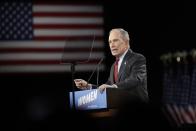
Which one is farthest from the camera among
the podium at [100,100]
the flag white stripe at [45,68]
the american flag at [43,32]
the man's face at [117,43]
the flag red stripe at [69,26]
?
the flag red stripe at [69,26]

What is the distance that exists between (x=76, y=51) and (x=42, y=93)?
3.72 metres

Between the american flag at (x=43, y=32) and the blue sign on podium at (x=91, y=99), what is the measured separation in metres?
3.58

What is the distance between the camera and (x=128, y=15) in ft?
23.0

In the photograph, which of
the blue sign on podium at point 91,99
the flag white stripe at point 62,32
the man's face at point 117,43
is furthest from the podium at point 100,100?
the flag white stripe at point 62,32

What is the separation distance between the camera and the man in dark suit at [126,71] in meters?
3.19

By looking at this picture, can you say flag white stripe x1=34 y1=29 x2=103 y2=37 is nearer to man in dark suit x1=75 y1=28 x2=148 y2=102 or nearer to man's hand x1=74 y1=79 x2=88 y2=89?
man in dark suit x1=75 y1=28 x2=148 y2=102

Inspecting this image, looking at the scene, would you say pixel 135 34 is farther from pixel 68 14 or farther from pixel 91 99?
pixel 91 99

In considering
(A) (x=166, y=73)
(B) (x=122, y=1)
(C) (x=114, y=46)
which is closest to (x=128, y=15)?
(B) (x=122, y=1)

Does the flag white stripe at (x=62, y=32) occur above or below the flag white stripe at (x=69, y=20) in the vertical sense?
below

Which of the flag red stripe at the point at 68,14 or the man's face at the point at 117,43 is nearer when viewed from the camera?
the man's face at the point at 117,43

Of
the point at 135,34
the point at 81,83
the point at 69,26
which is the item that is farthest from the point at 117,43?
the point at 69,26

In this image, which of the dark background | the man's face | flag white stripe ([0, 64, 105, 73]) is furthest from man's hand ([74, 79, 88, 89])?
flag white stripe ([0, 64, 105, 73])

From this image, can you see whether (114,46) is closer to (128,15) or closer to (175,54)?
(128,15)

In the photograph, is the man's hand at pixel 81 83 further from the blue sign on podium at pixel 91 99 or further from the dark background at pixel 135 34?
the dark background at pixel 135 34
